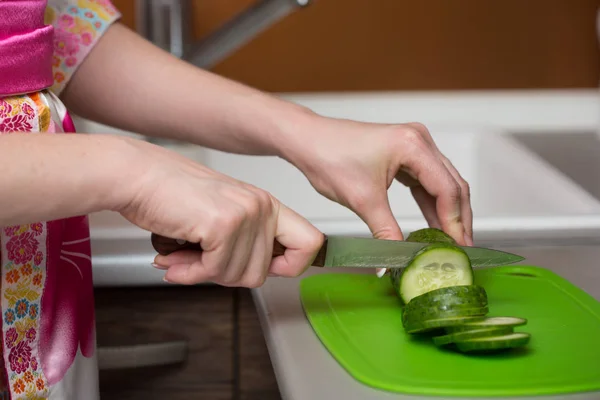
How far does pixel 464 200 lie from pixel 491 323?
183mm

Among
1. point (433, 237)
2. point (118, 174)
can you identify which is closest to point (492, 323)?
point (433, 237)

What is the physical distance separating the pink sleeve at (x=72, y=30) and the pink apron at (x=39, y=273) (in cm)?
9

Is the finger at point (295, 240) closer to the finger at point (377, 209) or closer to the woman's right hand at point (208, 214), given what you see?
the woman's right hand at point (208, 214)

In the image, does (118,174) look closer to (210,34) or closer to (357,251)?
(357,251)

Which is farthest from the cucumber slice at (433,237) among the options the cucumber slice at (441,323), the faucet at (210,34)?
the faucet at (210,34)

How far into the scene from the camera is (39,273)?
83 cm

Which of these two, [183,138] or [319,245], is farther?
[183,138]

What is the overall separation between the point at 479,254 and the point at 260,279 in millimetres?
295

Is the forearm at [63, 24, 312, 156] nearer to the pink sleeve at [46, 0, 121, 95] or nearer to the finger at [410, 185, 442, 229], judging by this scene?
the pink sleeve at [46, 0, 121, 95]

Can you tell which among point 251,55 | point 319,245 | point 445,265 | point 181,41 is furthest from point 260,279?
point 251,55

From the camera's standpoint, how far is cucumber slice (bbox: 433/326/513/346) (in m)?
0.79

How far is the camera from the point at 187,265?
76 cm

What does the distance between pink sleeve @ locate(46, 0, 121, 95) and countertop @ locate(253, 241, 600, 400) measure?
32cm

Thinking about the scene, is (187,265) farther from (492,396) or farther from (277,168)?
(277,168)
